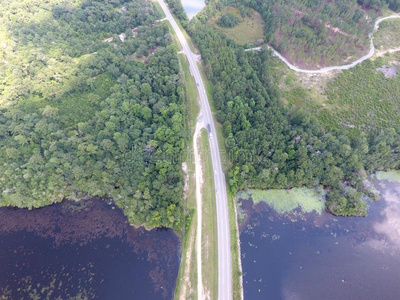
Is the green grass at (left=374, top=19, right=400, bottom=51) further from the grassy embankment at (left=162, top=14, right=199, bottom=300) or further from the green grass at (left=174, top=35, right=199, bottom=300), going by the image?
the green grass at (left=174, top=35, right=199, bottom=300)

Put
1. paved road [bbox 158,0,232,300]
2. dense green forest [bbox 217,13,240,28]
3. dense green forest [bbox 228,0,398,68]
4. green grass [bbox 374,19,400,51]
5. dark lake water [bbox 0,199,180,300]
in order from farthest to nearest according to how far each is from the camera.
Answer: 1. dense green forest [bbox 217,13,240,28]
2. green grass [bbox 374,19,400,51]
3. dense green forest [bbox 228,0,398,68]
4. paved road [bbox 158,0,232,300]
5. dark lake water [bbox 0,199,180,300]

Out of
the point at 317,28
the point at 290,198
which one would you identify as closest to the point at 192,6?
the point at 317,28

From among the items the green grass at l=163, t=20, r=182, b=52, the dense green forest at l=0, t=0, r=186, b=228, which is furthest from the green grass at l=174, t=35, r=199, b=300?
the green grass at l=163, t=20, r=182, b=52

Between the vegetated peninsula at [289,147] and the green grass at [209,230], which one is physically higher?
the vegetated peninsula at [289,147]

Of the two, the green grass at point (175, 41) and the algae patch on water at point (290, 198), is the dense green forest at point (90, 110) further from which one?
the algae patch on water at point (290, 198)

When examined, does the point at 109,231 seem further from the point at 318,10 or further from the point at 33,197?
the point at 318,10

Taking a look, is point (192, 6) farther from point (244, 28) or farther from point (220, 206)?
point (220, 206)

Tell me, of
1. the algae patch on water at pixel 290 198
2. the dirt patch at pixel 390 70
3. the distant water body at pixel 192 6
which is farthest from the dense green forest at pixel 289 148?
the distant water body at pixel 192 6
